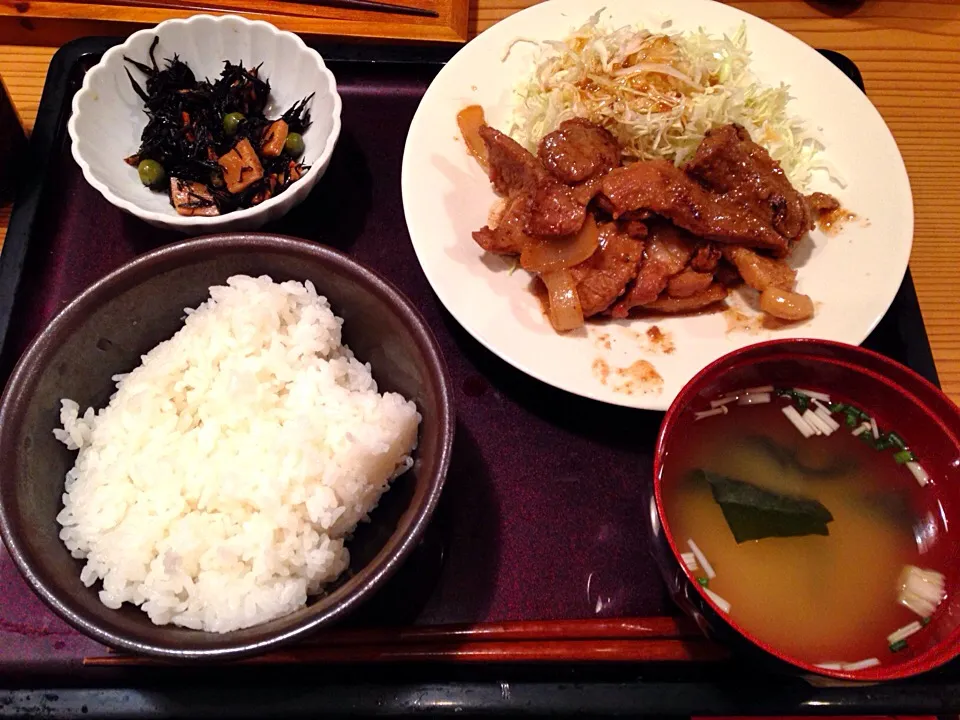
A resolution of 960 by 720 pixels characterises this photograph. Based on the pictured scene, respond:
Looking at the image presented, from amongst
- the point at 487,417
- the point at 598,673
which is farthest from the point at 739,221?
the point at 598,673

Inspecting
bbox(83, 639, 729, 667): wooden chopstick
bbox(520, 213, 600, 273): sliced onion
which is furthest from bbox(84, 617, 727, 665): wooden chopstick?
bbox(520, 213, 600, 273): sliced onion

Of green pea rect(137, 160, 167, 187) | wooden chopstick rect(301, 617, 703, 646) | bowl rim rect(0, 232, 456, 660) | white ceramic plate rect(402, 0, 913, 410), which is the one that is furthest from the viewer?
green pea rect(137, 160, 167, 187)

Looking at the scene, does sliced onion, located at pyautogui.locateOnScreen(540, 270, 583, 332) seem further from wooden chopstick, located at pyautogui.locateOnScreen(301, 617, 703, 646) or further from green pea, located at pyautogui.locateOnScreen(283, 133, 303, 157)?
green pea, located at pyautogui.locateOnScreen(283, 133, 303, 157)

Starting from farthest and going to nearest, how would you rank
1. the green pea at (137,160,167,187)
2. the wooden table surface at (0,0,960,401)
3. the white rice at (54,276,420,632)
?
the wooden table surface at (0,0,960,401) → the green pea at (137,160,167,187) → the white rice at (54,276,420,632)

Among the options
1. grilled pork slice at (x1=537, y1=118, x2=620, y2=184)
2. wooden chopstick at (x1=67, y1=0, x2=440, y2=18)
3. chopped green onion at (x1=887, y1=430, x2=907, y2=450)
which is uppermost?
wooden chopstick at (x1=67, y1=0, x2=440, y2=18)

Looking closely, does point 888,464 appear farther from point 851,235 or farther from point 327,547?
point 327,547

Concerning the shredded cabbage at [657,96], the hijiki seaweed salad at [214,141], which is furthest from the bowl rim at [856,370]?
the hijiki seaweed salad at [214,141]

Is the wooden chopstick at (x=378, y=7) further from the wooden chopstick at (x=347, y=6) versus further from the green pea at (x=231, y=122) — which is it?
the green pea at (x=231, y=122)
